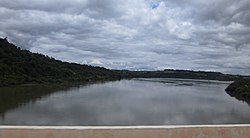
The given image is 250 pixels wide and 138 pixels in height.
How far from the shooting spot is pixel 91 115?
68.4ft

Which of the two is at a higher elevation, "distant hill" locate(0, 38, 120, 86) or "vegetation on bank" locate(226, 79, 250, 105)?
"distant hill" locate(0, 38, 120, 86)

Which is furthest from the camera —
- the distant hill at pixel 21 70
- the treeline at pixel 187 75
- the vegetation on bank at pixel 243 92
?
the treeline at pixel 187 75

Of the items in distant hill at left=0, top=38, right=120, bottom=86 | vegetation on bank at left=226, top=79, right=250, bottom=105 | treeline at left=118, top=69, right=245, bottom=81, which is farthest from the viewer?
treeline at left=118, top=69, right=245, bottom=81

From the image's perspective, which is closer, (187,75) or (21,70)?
(21,70)

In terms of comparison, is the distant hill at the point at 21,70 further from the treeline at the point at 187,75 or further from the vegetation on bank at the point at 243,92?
the treeline at the point at 187,75

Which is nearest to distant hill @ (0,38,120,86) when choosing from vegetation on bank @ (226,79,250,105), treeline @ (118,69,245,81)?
vegetation on bank @ (226,79,250,105)

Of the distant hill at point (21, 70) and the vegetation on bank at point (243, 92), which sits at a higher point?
the distant hill at point (21, 70)

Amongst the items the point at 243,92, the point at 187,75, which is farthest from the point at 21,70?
the point at 187,75

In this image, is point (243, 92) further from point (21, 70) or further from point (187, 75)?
point (187, 75)

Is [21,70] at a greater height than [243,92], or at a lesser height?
greater

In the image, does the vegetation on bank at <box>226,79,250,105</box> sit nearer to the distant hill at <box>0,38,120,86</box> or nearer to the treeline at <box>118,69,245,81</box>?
the distant hill at <box>0,38,120,86</box>

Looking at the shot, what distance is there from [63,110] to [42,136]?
781 inches

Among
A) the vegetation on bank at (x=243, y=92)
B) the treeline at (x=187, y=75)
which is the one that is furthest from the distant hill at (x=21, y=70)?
the treeline at (x=187, y=75)

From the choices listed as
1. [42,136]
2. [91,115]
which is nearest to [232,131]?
[42,136]
